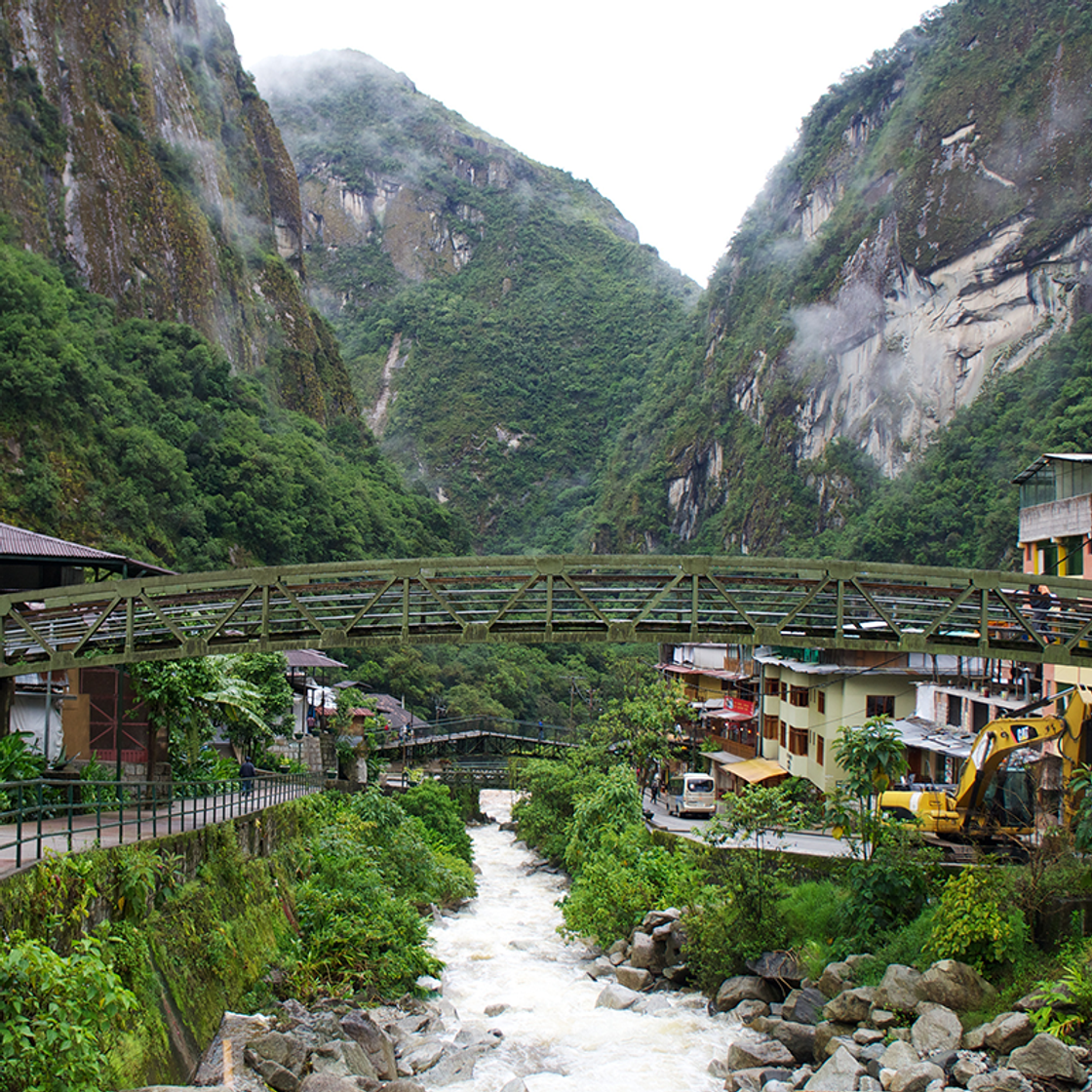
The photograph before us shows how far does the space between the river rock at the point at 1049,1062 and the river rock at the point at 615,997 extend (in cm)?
868

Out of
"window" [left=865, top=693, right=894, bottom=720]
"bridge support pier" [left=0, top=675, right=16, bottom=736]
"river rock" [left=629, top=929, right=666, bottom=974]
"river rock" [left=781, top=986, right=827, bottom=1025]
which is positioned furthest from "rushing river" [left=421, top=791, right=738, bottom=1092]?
"window" [left=865, top=693, right=894, bottom=720]

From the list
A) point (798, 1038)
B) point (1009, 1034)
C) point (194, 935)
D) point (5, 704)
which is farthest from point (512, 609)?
point (1009, 1034)

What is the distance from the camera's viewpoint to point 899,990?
1808 cm

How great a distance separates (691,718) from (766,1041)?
33.4 m

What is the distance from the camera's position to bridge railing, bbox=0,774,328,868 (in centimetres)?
1222

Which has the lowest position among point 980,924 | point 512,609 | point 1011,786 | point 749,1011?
point 749,1011

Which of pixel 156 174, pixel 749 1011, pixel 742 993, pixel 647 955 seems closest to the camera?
pixel 749 1011

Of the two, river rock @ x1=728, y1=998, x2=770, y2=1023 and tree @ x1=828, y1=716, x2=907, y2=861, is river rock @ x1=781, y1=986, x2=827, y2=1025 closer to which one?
river rock @ x1=728, y1=998, x2=770, y2=1023

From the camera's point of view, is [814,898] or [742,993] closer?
[742,993]

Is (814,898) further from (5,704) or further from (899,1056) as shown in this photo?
(5,704)

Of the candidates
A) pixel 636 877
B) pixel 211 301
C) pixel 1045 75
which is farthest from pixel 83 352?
pixel 1045 75

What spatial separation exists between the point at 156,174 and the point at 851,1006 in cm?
7812

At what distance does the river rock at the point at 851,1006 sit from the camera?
18219 millimetres

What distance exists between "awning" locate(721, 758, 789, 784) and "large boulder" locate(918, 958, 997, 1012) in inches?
783
